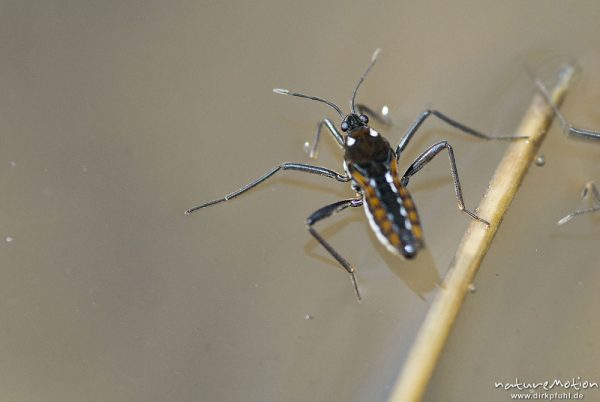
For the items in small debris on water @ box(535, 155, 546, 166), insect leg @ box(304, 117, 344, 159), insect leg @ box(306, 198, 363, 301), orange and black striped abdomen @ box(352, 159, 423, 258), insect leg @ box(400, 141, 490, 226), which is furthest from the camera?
insect leg @ box(304, 117, 344, 159)

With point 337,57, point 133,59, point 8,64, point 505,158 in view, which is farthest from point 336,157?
point 8,64

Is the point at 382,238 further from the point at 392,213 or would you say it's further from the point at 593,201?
the point at 593,201

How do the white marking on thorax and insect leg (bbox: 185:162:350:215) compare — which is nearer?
the white marking on thorax

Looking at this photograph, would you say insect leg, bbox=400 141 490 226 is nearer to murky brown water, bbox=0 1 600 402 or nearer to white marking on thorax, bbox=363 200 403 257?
murky brown water, bbox=0 1 600 402

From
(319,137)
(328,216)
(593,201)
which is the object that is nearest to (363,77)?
(319,137)

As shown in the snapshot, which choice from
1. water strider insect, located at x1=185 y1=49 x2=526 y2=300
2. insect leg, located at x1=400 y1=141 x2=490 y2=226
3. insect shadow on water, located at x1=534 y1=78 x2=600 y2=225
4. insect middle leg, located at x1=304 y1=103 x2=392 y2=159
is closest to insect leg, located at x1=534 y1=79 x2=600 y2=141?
insect shadow on water, located at x1=534 y1=78 x2=600 y2=225

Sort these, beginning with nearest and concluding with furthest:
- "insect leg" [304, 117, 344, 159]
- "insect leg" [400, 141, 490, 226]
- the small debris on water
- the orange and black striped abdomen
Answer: the orange and black striped abdomen → "insect leg" [400, 141, 490, 226] → the small debris on water → "insect leg" [304, 117, 344, 159]

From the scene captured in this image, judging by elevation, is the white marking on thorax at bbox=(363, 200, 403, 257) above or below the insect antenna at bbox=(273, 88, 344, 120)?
below
